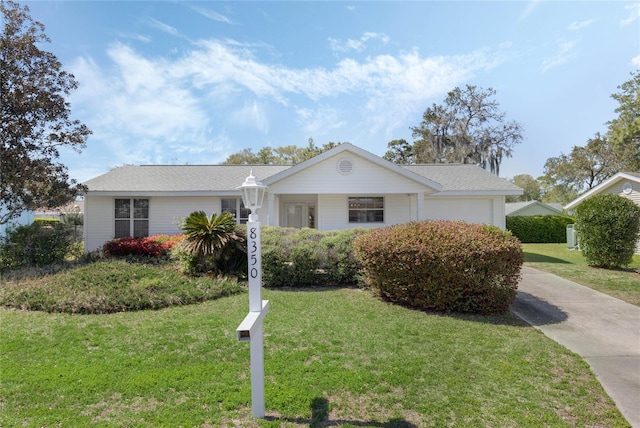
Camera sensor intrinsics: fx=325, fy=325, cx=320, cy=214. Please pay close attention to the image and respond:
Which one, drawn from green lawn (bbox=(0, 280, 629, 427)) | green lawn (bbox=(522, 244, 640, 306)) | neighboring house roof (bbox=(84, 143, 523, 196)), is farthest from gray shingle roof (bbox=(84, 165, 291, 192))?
green lawn (bbox=(522, 244, 640, 306))

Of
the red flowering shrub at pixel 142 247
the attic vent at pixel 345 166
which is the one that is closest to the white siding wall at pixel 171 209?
the red flowering shrub at pixel 142 247

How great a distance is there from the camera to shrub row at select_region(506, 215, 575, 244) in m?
23.2

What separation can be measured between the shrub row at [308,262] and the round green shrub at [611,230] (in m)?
8.90

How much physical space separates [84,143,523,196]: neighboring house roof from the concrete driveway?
6.02m

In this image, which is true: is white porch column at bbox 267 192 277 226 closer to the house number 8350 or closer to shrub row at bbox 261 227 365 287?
shrub row at bbox 261 227 365 287

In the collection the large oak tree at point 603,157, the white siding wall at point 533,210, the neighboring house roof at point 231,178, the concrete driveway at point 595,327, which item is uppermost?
the large oak tree at point 603,157

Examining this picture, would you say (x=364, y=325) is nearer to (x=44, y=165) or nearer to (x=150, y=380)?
(x=150, y=380)

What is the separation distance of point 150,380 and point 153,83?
963 cm

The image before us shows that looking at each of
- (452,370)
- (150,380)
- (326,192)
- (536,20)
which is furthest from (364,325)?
(536,20)

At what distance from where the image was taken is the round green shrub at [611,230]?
10844mm

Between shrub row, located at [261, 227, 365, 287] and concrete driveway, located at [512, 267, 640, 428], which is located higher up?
shrub row, located at [261, 227, 365, 287]

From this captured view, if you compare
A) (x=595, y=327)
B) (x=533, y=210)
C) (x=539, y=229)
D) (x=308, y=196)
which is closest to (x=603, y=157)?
(x=533, y=210)

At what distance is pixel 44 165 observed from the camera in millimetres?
11086

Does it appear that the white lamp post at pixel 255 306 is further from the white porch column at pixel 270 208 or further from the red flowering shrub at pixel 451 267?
the white porch column at pixel 270 208
